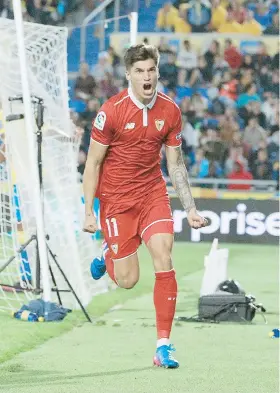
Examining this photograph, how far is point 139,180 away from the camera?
8.27 meters

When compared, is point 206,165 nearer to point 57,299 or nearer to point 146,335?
point 57,299

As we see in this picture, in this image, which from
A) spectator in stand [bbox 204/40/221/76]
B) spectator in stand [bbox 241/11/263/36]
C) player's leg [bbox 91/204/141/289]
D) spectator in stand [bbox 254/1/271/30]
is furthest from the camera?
spectator in stand [bbox 254/1/271/30]

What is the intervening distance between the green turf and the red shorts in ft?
2.67

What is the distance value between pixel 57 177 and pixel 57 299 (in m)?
1.42

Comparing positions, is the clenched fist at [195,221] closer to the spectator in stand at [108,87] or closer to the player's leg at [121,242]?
the player's leg at [121,242]

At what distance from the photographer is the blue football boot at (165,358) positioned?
7.76m

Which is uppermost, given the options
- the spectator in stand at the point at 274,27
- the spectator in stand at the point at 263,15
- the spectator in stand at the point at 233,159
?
the spectator in stand at the point at 263,15

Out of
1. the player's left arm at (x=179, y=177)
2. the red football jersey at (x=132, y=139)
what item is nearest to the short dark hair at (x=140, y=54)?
the red football jersey at (x=132, y=139)

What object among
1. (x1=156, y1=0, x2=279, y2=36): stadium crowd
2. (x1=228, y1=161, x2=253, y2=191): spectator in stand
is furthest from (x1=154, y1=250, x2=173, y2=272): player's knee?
(x1=156, y1=0, x2=279, y2=36): stadium crowd

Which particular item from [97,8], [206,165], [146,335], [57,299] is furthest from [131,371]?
[97,8]

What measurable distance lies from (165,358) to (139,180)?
131 cm

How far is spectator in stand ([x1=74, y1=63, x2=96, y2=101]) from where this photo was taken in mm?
22594

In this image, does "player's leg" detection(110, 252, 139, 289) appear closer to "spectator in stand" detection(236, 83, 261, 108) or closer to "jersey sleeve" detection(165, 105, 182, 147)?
"jersey sleeve" detection(165, 105, 182, 147)

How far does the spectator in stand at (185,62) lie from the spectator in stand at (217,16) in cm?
108
